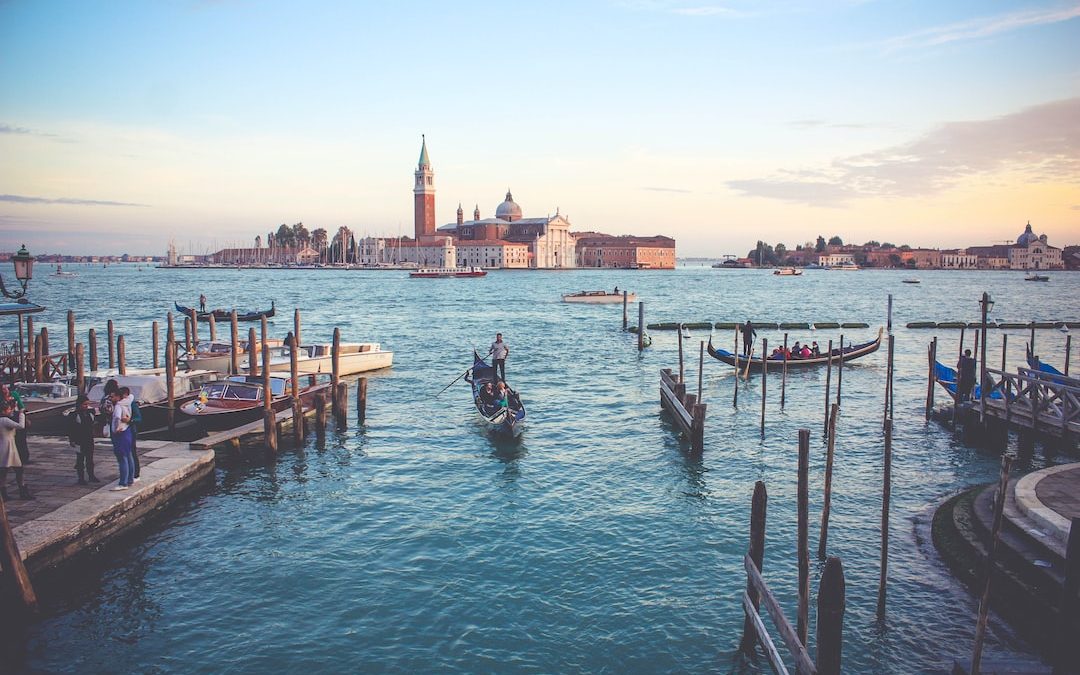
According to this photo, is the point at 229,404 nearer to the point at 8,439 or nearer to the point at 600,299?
the point at 8,439

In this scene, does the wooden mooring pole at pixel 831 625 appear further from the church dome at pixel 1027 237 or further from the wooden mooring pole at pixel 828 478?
the church dome at pixel 1027 237

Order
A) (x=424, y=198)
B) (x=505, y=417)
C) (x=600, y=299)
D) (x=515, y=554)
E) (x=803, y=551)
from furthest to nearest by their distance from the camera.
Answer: (x=424, y=198), (x=600, y=299), (x=505, y=417), (x=515, y=554), (x=803, y=551)

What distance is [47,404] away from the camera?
48.0ft

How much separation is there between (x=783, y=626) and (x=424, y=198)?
14476 cm

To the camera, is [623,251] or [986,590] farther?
[623,251]

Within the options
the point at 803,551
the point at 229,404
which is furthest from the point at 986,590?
the point at 229,404

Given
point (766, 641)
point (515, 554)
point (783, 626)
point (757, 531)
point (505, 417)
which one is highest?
point (757, 531)

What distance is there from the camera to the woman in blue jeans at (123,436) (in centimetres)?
972

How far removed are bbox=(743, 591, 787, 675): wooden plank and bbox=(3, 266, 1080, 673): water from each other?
0.66 metres

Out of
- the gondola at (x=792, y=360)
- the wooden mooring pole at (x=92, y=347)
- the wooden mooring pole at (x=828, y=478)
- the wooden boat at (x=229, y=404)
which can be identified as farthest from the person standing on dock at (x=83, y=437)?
the gondola at (x=792, y=360)

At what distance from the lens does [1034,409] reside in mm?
12453

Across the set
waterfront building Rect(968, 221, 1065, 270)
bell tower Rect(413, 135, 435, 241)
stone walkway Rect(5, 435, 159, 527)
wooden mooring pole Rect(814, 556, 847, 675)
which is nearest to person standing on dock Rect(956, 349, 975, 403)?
wooden mooring pole Rect(814, 556, 847, 675)

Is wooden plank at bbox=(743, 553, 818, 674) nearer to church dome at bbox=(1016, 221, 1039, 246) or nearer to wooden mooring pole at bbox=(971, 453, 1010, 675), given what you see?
wooden mooring pole at bbox=(971, 453, 1010, 675)

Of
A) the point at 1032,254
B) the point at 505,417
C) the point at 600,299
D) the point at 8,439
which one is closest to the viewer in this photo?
the point at 8,439
